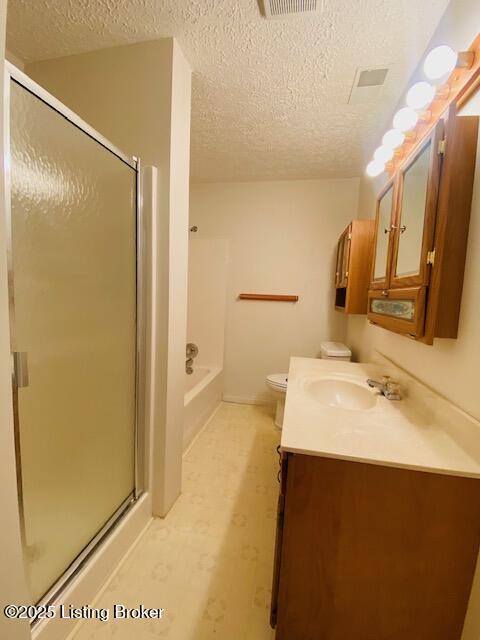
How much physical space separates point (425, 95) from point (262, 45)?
76 cm

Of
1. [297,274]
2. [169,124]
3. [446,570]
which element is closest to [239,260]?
[297,274]

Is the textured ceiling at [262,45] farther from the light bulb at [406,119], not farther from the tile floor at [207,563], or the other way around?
the tile floor at [207,563]

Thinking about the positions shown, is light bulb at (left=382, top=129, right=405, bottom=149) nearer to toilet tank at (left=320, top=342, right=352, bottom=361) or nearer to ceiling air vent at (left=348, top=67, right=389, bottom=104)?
ceiling air vent at (left=348, top=67, right=389, bottom=104)

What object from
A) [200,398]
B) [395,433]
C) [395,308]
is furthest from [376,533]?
[200,398]

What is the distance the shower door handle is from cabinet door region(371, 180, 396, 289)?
4.67ft

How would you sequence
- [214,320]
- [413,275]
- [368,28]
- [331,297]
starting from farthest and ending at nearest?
1. [214,320]
2. [331,297]
3. [368,28]
4. [413,275]

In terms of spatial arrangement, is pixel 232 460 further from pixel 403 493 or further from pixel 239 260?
pixel 239 260

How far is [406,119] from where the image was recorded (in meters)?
1.12

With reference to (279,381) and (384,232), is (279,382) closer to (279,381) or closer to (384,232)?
(279,381)

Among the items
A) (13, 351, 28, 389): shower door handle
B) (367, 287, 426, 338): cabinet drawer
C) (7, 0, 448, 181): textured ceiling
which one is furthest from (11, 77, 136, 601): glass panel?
(367, 287, 426, 338): cabinet drawer

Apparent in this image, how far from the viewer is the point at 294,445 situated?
0.71 m

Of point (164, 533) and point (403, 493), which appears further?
point (164, 533)

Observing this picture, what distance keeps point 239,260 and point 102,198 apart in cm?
183

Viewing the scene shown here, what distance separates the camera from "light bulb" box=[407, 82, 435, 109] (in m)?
0.97
